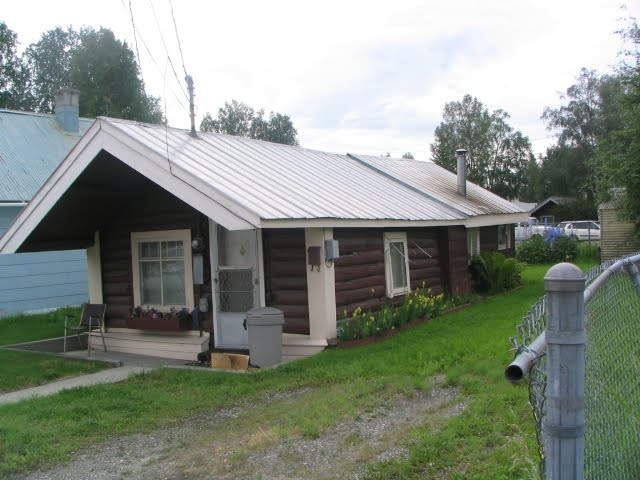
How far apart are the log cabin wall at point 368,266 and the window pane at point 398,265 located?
274 millimetres

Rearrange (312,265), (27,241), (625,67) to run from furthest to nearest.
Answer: (625,67) < (27,241) < (312,265)

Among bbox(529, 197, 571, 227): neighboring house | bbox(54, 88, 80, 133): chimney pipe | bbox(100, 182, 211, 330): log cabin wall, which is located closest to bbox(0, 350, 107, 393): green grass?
bbox(100, 182, 211, 330): log cabin wall

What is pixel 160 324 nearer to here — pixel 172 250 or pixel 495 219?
pixel 172 250

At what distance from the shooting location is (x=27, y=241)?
12.0m

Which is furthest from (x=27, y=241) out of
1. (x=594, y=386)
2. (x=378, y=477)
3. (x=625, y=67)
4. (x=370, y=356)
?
(x=625, y=67)

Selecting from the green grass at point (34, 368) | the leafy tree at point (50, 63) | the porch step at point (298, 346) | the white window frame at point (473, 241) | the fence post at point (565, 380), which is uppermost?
the leafy tree at point (50, 63)

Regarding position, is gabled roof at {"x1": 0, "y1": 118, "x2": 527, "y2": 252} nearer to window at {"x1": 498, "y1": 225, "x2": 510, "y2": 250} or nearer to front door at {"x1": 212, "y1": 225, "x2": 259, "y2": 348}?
front door at {"x1": 212, "y1": 225, "x2": 259, "y2": 348}

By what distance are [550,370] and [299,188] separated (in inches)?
377

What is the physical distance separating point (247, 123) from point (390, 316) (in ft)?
182

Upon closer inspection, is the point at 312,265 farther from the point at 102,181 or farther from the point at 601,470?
the point at 601,470

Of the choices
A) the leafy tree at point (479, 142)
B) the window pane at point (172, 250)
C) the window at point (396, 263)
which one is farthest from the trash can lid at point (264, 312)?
the leafy tree at point (479, 142)

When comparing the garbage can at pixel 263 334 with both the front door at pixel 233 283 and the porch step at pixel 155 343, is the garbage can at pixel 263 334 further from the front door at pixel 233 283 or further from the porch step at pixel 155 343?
the porch step at pixel 155 343

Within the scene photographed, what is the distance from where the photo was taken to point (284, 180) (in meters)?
11.8

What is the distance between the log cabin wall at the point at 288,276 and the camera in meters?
10.6
